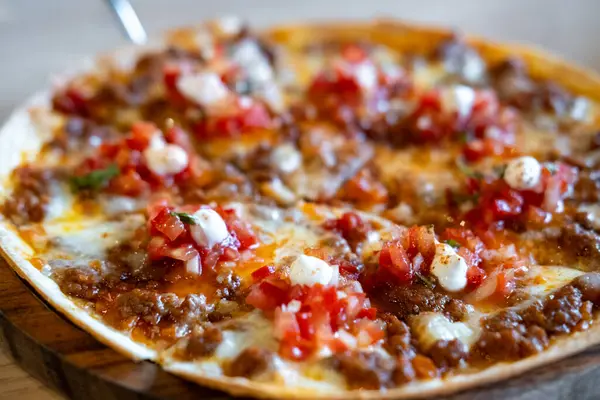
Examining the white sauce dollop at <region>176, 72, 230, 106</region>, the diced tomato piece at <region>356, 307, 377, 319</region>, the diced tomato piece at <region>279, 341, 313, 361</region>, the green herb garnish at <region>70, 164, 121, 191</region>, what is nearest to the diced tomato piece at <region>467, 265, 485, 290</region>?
the diced tomato piece at <region>356, 307, 377, 319</region>

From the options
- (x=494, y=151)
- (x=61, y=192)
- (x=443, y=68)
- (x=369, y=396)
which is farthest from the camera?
(x=443, y=68)

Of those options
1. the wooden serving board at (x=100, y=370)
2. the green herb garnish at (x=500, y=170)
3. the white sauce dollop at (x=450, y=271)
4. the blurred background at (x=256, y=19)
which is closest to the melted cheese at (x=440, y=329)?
the white sauce dollop at (x=450, y=271)

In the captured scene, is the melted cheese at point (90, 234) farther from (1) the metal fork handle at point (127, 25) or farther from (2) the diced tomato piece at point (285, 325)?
(1) the metal fork handle at point (127, 25)

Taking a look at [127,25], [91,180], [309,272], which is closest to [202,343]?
[309,272]

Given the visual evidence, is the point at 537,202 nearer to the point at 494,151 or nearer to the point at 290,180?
the point at 494,151

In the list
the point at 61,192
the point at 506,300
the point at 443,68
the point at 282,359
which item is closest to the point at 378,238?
the point at 506,300

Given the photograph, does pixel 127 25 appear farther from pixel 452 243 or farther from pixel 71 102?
pixel 452 243

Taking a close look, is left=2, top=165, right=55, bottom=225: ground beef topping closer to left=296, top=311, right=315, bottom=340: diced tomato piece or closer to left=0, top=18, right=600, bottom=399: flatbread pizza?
left=0, top=18, right=600, bottom=399: flatbread pizza
